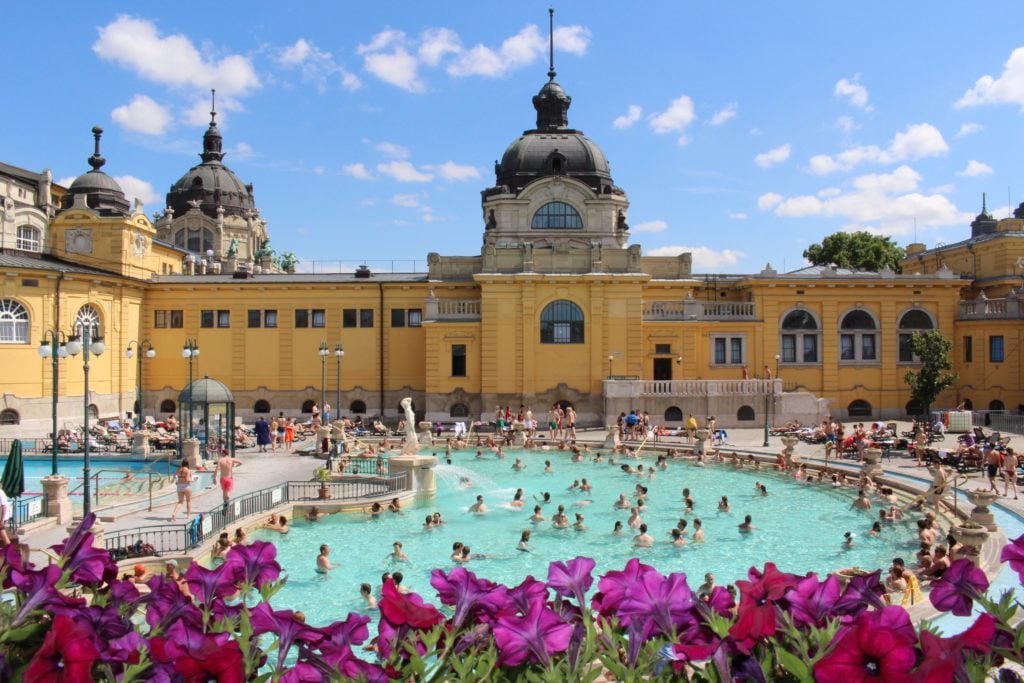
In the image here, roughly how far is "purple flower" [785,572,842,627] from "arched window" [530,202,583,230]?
43359mm

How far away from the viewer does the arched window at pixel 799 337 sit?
4431cm

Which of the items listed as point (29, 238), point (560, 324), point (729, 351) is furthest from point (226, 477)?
point (29, 238)

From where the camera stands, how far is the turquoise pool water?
17672mm

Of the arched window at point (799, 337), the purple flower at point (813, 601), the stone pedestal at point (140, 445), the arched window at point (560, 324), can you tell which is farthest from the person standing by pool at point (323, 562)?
the arched window at point (799, 337)

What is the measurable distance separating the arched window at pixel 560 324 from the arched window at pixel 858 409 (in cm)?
1540

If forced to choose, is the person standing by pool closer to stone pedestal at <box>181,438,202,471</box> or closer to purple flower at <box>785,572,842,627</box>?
stone pedestal at <box>181,438,202,471</box>

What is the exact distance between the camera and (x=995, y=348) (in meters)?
44.0

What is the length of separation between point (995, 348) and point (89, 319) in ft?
156

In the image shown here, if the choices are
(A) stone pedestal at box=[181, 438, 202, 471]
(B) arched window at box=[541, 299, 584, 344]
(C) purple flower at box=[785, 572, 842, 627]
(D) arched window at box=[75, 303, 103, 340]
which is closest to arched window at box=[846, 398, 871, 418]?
(B) arched window at box=[541, 299, 584, 344]

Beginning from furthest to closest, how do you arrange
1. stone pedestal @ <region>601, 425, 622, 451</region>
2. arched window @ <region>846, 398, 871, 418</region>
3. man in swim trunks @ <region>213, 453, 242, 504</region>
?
arched window @ <region>846, 398, 871, 418</region> < stone pedestal @ <region>601, 425, 622, 451</region> < man in swim trunks @ <region>213, 453, 242, 504</region>

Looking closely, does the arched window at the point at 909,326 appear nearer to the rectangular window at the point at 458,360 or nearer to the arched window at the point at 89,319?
the rectangular window at the point at 458,360

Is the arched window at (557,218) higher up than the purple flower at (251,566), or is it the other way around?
the arched window at (557,218)

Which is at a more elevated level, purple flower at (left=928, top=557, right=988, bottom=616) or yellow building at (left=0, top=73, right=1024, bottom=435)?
yellow building at (left=0, top=73, right=1024, bottom=435)

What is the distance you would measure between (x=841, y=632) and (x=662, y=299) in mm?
44113
